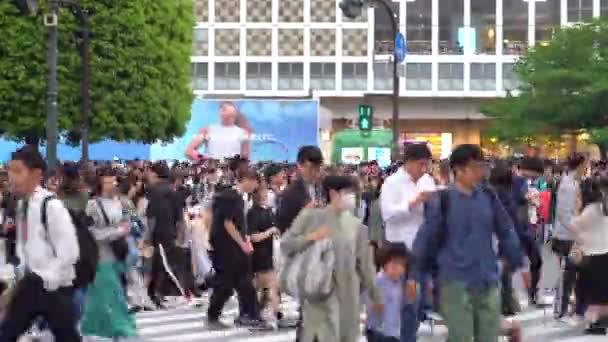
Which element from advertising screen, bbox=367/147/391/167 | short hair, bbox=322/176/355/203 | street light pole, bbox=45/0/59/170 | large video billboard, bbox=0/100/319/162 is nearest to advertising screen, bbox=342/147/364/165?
advertising screen, bbox=367/147/391/167

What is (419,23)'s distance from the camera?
82.9 m

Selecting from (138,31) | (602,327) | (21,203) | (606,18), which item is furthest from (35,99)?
(21,203)

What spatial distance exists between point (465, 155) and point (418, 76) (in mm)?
71734

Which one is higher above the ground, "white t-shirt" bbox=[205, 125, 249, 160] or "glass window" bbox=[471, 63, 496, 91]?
"glass window" bbox=[471, 63, 496, 91]

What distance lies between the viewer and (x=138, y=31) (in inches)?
1789

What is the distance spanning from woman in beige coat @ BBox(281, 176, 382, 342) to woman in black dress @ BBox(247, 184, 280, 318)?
4.93m

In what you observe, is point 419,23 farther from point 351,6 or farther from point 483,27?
point 351,6

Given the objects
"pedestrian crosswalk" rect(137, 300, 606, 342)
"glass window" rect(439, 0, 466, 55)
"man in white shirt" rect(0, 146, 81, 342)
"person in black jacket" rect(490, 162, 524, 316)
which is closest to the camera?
"man in white shirt" rect(0, 146, 81, 342)

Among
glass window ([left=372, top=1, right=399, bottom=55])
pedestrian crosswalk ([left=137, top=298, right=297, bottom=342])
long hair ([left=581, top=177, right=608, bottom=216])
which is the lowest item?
pedestrian crosswalk ([left=137, top=298, right=297, bottom=342])

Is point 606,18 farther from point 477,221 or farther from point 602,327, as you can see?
point 477,221

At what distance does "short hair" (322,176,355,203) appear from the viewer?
9406 mm

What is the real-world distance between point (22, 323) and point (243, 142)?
111 feet

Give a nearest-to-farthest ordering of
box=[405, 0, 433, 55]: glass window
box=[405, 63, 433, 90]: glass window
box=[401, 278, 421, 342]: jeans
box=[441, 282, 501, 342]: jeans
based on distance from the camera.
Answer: box=[441, 282, 501, 342]: jeans
box=[401, 278, 421, 342]: jeans
box=[405, 63, 433, 90]: glass window
box=[405, 0, 433, 55]: glass window

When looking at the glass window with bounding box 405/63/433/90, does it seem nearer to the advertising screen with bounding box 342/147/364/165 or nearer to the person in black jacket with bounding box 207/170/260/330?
the advertising screen with bounding box 342/147/364/165
